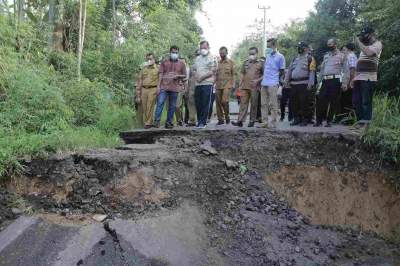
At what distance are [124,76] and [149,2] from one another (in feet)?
21.1

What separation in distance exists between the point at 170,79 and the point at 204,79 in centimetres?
68

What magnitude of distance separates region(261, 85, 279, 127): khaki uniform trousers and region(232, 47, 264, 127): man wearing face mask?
1.06 feet

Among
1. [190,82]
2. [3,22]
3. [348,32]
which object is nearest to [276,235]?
[190,82]

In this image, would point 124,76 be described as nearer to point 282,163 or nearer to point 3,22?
point 3,22

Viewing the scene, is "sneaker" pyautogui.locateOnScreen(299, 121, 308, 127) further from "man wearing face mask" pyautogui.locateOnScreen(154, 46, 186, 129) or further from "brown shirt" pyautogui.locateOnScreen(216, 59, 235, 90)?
"man wearing face mask" pyautogui.locateOnScreen(154, 46, 186, 129)

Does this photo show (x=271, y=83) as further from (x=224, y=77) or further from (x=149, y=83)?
(x=149, y=83)

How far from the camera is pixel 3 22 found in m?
9.41

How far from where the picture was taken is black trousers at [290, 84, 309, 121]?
826 cm

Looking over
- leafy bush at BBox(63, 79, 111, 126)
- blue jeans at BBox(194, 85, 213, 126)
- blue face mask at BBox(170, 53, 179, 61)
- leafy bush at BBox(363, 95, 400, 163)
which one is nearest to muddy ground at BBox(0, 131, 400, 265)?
leafy bush at BBox(363, 95, 400, 163)

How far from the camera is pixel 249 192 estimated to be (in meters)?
6.46

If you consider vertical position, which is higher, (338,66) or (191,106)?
(338,66)

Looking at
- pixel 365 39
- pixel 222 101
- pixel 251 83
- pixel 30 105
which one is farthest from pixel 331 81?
pixel 30 105

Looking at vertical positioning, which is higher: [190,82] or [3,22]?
[3,22]

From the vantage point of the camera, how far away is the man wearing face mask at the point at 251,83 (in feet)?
27.7
